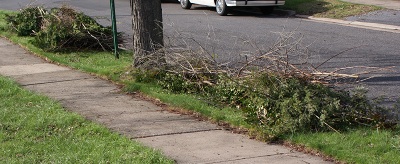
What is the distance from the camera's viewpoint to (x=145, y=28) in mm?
9922

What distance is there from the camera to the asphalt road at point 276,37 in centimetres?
1144

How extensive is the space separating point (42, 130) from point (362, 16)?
13.8 m

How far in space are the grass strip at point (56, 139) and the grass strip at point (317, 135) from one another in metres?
1.36

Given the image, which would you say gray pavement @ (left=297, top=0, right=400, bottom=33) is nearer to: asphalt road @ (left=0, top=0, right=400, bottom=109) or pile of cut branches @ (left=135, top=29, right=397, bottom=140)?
asphalt road @ (left=0, top=0, right=400, bottom=109)

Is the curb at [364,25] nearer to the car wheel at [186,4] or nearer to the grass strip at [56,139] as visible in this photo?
the car wheel at [186,4]

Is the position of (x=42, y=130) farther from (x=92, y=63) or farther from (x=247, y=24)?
(x=247, y=24)

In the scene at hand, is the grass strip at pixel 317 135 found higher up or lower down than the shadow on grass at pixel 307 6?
higher up

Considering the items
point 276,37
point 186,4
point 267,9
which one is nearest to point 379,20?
point 267,9

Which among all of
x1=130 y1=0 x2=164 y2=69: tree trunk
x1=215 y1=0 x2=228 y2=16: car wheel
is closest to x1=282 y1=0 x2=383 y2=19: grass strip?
x1=215 y1=0 x2=228 y2=16: car wheel

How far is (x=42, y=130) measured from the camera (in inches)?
279

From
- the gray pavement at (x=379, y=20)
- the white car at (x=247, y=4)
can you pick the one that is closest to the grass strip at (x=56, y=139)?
the gray pavement at (x=379, y=20)

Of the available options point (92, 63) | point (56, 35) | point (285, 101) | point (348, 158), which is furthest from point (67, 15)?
point (348, 158)

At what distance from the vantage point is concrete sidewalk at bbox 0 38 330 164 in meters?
6.31

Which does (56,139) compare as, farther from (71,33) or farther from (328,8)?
(328,8)
